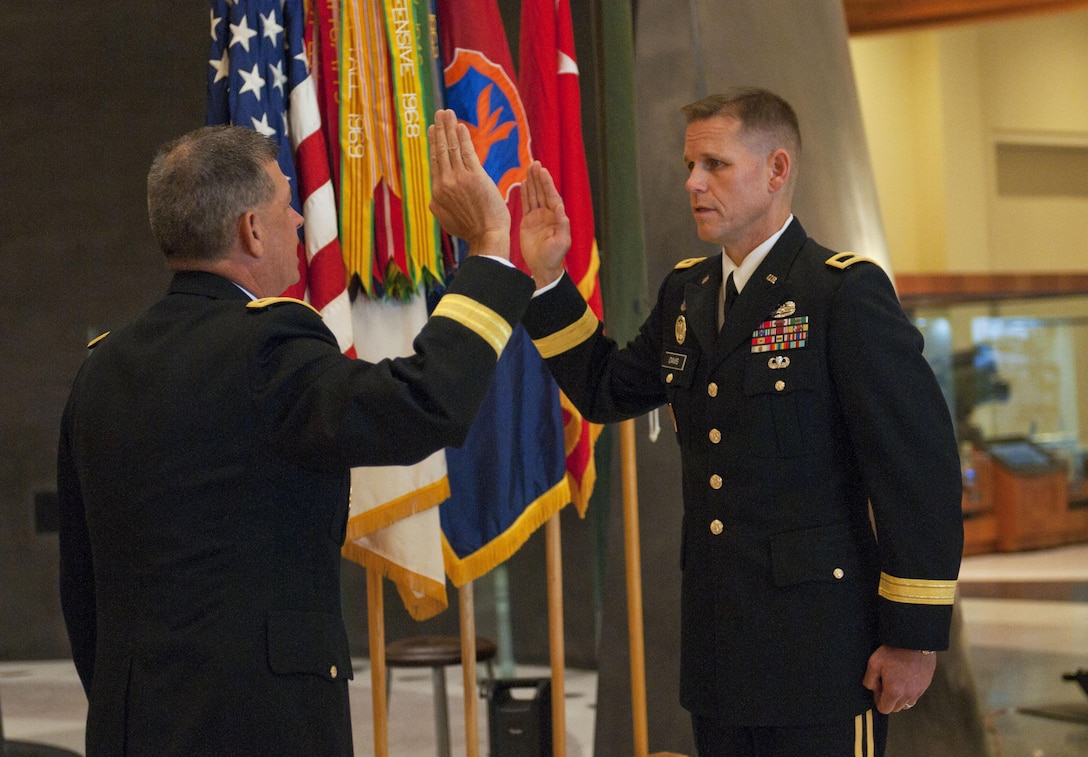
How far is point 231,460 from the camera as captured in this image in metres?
1.52

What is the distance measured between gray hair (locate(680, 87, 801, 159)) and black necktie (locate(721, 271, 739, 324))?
26 centimetres

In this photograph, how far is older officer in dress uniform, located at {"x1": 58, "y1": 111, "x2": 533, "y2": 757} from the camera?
1.51 meters

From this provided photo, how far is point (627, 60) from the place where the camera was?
3.12 meters

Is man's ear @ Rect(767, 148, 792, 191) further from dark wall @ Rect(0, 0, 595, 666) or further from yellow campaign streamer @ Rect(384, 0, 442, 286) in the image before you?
dark wall @ Rect(0, 0, 595, 666)

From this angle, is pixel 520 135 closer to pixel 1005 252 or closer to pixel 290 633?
pixel 290 633

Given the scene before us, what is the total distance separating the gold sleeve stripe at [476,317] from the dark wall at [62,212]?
513 cm

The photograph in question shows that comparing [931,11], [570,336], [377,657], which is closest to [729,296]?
[570,336]

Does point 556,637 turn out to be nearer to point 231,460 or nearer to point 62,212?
point 231,460

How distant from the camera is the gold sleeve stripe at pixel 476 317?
1.60 metres

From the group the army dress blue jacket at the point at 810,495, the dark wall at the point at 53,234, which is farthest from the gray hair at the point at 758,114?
the dark wall at the point at 53,234

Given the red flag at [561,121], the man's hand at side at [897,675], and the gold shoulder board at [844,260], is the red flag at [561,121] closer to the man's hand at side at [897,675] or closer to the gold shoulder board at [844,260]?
the gold shoulder board at [844,260]

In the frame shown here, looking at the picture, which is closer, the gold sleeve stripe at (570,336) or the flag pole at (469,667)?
the gold sleeve stripe at (570,336)

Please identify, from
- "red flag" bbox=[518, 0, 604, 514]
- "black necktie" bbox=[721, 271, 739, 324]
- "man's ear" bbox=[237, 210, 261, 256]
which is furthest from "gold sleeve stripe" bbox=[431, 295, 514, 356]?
"red flag" bbox=[518, 0, 604, 514]

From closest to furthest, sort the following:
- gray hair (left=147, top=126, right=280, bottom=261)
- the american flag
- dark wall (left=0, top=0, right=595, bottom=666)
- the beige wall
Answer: gray hair (left=147, top=126, right=280, bottom=261) < the american flag < dark wall (left=0, top=0, right=595, bottom=666) < the beige wall
